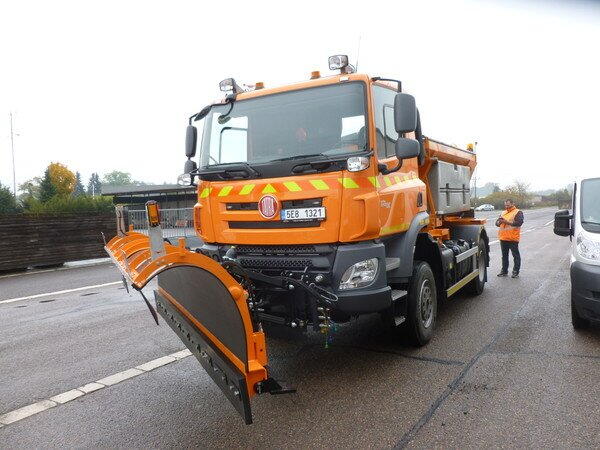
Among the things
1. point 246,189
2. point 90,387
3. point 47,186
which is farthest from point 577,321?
point 47,186

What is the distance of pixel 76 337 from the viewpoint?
5809 mm

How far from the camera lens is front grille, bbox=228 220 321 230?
4.11 m

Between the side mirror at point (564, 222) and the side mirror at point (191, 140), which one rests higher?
the side mirror at point (191, 140)

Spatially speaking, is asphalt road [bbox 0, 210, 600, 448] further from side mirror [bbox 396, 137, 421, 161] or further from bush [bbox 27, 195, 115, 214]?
bush [bbox 27, 195, 115, 214]

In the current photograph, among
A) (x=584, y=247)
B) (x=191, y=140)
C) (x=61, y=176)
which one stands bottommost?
(x=584, y=247)

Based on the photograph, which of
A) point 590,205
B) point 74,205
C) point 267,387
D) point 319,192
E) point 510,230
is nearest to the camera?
point 267,387

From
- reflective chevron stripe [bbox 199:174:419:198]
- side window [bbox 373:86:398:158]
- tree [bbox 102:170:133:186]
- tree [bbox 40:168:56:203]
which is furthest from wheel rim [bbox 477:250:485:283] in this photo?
tree [bbox 102:170:133:186]

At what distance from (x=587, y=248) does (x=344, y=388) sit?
3.03 metres

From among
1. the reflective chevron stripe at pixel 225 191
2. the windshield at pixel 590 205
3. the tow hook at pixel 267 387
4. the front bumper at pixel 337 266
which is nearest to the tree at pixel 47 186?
the reflective chevron stripe at pixel 225 191

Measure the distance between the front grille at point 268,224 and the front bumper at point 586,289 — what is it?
2.90 meters

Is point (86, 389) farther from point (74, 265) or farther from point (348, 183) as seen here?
point (74, 265)

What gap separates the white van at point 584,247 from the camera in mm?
4789

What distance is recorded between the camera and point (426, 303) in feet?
16.6

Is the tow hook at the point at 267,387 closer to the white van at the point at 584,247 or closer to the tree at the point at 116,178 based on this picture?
the white van at the point at 584,247
